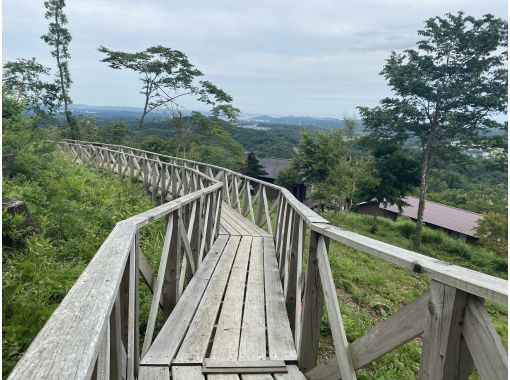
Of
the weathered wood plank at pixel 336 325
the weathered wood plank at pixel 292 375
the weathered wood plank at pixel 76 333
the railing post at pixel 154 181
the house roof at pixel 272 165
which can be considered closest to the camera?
the weathered wood plank at pixel 76 333

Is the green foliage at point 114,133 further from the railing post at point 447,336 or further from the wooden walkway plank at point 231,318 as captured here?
the railing post at point 447,336

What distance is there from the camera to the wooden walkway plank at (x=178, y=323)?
2.54 m

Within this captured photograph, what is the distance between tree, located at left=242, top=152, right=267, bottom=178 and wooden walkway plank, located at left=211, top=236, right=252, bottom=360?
1324 inches

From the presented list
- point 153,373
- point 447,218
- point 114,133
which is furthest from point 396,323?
point 447,218

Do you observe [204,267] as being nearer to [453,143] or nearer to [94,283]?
[94,283]

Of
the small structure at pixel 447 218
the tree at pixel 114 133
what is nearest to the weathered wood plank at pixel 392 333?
the tree at pixel 114 133

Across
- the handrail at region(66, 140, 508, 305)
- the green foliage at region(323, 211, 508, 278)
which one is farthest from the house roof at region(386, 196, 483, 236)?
the handrail at region(66, 140, 508, 305)

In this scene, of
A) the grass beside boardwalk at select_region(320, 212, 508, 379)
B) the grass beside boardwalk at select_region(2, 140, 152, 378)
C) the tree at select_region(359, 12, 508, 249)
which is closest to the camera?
the grass beside boardwalk at select_region(2, 140, 152, 378)

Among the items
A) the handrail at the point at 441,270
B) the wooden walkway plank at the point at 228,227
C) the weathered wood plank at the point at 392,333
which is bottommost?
the wooden walkway plank at the point at 228,227

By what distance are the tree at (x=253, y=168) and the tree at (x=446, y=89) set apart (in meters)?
16.4

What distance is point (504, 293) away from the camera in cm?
107

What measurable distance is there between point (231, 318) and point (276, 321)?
357mm

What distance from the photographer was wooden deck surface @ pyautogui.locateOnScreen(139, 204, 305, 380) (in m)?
2.47

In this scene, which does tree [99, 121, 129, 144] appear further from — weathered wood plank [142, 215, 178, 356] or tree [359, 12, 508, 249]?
weathered wood plank [142, 215, 178, 356]
